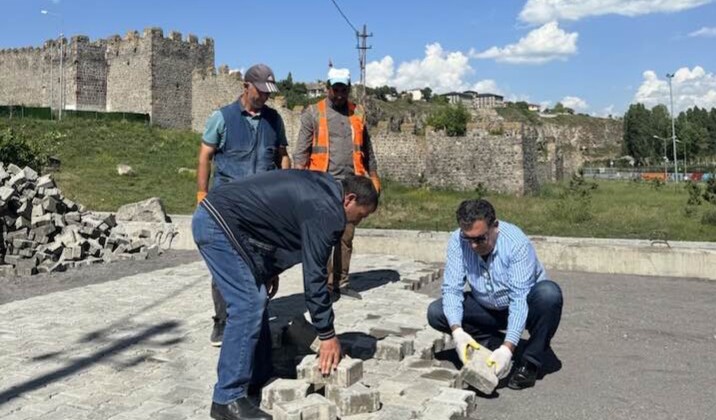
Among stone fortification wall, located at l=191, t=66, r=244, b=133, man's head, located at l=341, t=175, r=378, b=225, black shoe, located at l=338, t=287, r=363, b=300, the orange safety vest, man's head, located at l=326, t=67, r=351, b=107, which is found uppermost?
stone fortification wall, located at l=191, t=66, r=244, b=133

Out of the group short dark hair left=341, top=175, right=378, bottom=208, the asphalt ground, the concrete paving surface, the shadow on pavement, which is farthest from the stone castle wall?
short dark hair left=341, top=175, right=378, bottom=208

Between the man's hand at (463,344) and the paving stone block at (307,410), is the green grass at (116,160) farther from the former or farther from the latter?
the paving stone block at (307,410)

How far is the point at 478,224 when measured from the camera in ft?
14.3

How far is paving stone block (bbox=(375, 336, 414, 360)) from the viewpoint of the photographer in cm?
491

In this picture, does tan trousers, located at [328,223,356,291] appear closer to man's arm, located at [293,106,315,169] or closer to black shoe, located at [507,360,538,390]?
man's arm, located at [293,106,315,169]

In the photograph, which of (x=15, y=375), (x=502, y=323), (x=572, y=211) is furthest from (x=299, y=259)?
(x=572, y=211)

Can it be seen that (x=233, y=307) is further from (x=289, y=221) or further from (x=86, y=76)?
(x=86, y=76)

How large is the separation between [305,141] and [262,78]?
202cm

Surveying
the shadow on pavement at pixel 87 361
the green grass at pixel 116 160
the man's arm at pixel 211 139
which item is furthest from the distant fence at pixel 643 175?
the man's arm at pixel 211 139

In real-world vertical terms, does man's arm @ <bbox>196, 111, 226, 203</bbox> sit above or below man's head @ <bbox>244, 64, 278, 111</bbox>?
below

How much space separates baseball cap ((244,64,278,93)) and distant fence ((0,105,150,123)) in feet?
98.3

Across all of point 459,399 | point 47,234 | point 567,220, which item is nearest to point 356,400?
point 459,399

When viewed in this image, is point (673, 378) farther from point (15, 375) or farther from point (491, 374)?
point (15, 375)

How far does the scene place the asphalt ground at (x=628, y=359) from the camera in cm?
427
